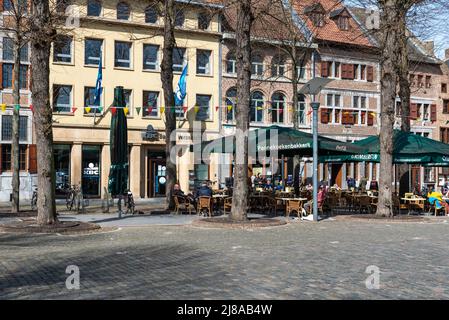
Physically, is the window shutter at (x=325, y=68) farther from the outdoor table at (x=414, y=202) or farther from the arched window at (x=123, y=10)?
A: the outdoor table at (x=414, y=202)

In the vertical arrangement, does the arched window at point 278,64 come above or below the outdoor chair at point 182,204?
above

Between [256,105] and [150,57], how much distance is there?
863cm

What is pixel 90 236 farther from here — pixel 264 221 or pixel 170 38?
pixel 170 38

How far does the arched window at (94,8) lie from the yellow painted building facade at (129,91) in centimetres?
6

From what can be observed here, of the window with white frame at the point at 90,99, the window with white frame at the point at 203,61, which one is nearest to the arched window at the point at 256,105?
the window with white frame at the point at 203,61

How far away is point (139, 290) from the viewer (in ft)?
25.0

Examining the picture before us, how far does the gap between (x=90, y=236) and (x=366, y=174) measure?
36.0 m

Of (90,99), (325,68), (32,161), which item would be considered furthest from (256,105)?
(32,161)

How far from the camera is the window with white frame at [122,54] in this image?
36.2 meters

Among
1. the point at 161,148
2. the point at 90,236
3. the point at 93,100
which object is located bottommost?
the point at 90,236

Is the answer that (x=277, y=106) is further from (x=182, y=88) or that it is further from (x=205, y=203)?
(x=205, y=203)

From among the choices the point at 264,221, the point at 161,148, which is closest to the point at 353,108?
the point at 161,148

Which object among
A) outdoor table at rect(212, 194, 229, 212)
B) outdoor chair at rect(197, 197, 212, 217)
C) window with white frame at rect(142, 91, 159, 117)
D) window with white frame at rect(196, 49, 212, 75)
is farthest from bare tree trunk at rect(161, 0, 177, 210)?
window with white frame at rect(196, 49, 212, 75)
